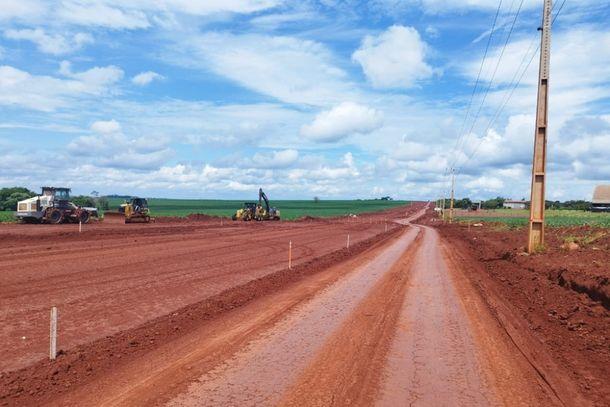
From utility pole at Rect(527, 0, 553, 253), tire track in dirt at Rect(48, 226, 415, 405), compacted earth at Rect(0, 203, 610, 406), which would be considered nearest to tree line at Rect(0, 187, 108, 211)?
compacted earth at Rect(0, 203, 610, 406)

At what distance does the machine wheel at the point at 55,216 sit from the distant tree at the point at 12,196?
3795cm

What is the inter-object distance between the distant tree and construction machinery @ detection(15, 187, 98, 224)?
121 ft

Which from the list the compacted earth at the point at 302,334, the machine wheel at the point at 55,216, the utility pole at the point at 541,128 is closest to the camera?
the compacted earth at the point at 302,334

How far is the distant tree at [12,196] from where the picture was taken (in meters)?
81.5

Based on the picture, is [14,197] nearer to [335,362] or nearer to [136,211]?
[136,211]

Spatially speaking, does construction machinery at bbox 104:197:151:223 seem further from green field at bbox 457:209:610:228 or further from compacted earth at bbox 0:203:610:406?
green field at bbox 457:209:610:228

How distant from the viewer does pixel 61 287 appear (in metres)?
16.1

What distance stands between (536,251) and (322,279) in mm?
13564

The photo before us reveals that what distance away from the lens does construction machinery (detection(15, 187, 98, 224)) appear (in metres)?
46.8

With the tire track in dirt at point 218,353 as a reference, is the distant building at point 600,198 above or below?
above

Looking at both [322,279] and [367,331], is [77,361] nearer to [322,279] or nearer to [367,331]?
[367,331]

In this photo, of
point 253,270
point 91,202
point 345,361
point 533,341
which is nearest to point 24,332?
point 345,361

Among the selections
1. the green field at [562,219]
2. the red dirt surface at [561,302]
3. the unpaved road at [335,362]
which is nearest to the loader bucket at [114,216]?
the red dirt surface at [561,302]

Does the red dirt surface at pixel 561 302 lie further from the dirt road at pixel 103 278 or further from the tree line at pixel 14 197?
the tree line at pixel 14 197
